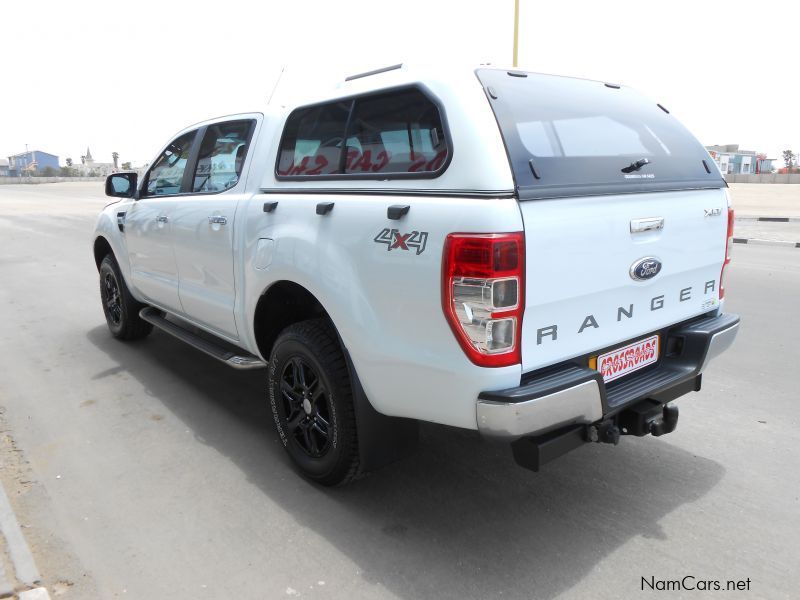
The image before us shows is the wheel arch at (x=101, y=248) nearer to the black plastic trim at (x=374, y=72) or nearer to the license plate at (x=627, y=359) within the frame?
the black plastic trim at (x=374, y=72)

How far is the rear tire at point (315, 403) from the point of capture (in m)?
2.96

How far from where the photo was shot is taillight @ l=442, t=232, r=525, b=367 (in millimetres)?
2270

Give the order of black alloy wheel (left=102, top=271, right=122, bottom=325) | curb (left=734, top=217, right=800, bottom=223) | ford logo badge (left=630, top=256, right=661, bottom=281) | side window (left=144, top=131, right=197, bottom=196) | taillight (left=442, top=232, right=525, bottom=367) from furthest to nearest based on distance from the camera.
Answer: curb (left=734, top=217, right=800, bottom=223)
black alloy wheel (left=102, top=271, right=122, bottom=325)
side window (left=144, top=131, right=197, bottom=196)
ford logo badge (left=630, top=256, right=661, bottom=281)
taillight (left=442, top=232, right=525, bottom=367)

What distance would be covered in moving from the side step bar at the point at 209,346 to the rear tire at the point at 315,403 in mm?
365

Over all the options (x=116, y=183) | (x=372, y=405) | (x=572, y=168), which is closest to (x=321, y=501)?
(x=372, y=405)

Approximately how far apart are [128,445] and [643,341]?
9.89 feet

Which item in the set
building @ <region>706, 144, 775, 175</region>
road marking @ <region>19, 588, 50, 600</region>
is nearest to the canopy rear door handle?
road marking @ <region>19, 588, 50, 600</region>

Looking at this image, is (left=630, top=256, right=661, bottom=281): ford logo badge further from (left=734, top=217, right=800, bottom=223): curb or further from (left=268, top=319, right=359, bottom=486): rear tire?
(left=734, top=217, right=800, bottom=223): curb

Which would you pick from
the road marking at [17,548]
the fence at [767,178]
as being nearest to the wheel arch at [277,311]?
the road marking at [17,548]

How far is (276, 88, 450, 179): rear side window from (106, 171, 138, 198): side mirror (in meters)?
2.28

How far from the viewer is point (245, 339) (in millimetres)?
3795

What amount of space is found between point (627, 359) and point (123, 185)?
13.9 ft

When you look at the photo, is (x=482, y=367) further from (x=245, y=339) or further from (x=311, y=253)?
(x=245, y=339)

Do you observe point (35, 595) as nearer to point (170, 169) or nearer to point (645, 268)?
point (645, 268)
